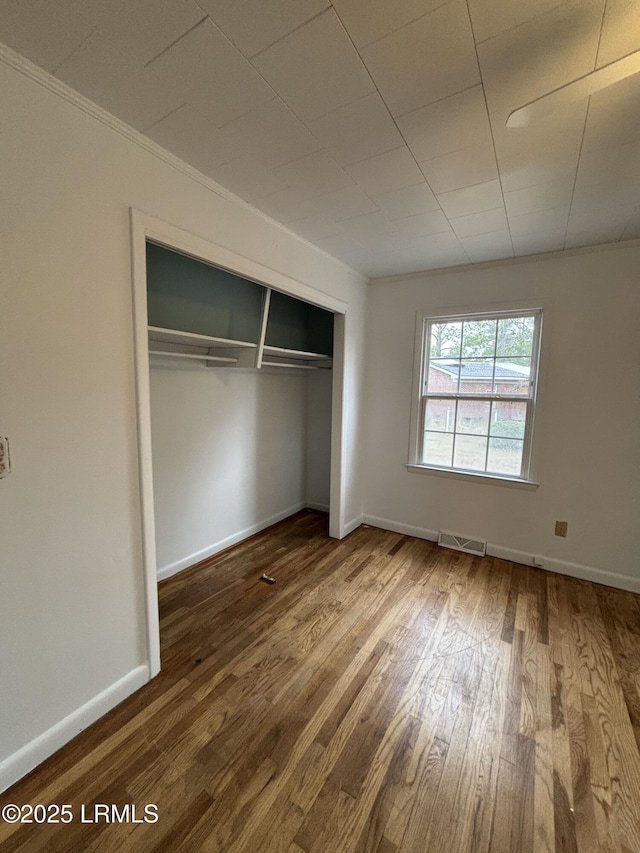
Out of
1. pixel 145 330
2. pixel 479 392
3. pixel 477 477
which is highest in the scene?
pixel 145 330

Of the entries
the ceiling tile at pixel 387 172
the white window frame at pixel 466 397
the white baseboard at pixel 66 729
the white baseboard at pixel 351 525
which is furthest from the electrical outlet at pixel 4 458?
the white window frame at pixel 466 397

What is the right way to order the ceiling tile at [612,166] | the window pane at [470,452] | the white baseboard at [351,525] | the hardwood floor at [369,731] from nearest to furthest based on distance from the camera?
the hardwood floor at [369,731] → the ceiling tile at [612,166] → the window pane at [470,452] → the white baseboard at [351,525]

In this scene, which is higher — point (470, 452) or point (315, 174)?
point (315, 174)

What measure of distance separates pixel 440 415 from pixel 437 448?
1.03 feet

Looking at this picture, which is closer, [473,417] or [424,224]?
[424,224]

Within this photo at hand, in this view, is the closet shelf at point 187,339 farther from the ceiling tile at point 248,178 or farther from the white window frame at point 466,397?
the white window frame at point 466,397

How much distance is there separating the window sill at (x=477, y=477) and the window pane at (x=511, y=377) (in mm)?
724

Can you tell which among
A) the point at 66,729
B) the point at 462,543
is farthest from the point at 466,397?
the point at 66,729

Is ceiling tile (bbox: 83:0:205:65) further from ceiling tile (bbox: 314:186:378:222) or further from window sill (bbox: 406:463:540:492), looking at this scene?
window sill (bbox: 406:463:540:492)

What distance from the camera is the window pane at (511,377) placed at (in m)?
2.88

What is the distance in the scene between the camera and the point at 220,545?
3.06 m

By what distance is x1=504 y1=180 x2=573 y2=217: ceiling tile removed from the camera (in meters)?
1.79

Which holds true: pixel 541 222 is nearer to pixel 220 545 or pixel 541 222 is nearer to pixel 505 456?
pixel 505 456

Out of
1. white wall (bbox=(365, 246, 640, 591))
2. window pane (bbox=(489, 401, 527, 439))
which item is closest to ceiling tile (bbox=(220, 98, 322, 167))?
white wall (bbox=(365, 246, 640, 591))
